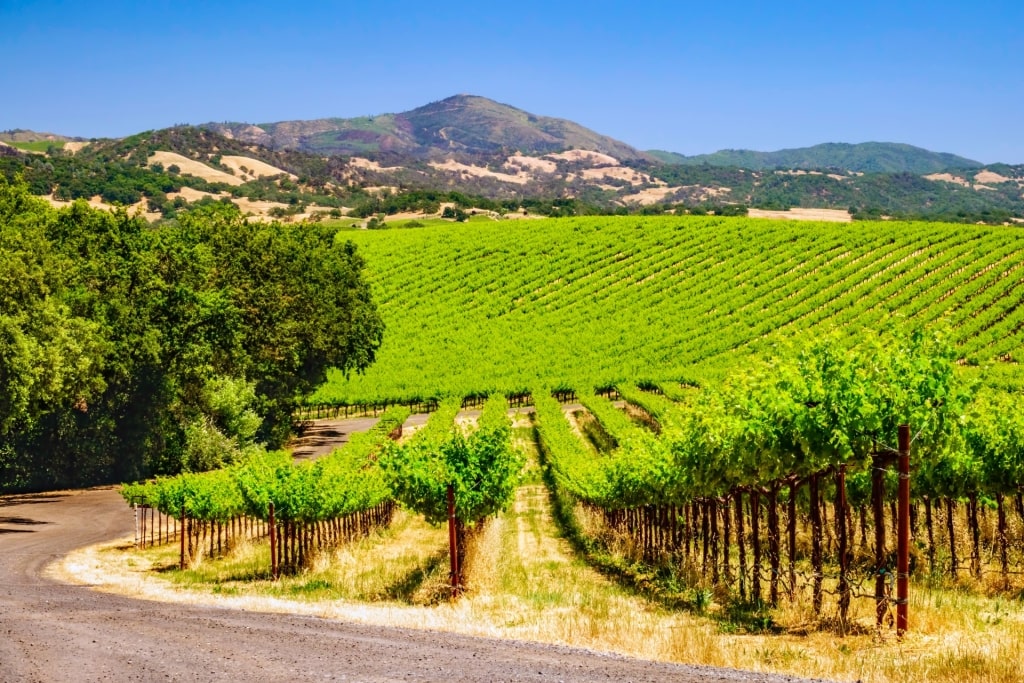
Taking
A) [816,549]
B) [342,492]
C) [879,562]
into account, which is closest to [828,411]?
[879,562]

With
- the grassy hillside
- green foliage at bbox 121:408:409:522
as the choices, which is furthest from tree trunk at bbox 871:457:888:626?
the grassy hillside

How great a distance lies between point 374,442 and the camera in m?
44.8

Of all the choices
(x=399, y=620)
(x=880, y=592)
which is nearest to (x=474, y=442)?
(x=399, y=620)

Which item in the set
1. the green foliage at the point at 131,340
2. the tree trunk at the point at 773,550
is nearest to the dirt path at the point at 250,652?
the tree trunk at the point at 773,550

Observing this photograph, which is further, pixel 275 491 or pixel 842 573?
pixel 275 491

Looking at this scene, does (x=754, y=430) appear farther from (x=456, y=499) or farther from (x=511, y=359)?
(x=511, y=359)

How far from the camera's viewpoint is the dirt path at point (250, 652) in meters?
12.5

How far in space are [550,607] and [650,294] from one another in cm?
8455

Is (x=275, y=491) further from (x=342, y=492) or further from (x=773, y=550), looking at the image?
(x=773, y=550)

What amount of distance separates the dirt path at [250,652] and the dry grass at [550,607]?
50.9 inches

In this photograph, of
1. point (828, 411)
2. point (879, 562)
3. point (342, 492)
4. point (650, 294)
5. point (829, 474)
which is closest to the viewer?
point (879, 562)

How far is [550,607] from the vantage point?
734 inches

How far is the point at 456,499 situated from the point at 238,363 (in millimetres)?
30423

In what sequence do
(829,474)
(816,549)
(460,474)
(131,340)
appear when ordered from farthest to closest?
(131,340), (460,474), (829,474), (816,549)
